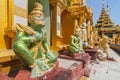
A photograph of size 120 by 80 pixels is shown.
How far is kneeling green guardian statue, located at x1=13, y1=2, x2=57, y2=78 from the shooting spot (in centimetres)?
217

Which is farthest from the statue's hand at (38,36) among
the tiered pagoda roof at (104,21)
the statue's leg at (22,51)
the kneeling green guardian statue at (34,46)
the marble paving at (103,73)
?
the tiered pagoda roof at (104,21)

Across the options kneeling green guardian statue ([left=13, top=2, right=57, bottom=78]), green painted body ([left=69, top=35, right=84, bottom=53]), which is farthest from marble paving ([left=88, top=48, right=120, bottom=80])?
kneeling green guardian statue ([left=13, top=2, right=57, bottom=78])

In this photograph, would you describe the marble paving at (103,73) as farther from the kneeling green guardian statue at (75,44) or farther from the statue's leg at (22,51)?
the statue's leg at (22,51)

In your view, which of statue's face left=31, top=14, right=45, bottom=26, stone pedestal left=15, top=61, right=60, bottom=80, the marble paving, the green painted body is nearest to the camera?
stone pedestal left=15, top=61, right=60, bottom=80

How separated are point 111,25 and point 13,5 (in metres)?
34.2

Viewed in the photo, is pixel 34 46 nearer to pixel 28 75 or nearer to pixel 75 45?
pixel 28 75

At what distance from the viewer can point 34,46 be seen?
244 cm

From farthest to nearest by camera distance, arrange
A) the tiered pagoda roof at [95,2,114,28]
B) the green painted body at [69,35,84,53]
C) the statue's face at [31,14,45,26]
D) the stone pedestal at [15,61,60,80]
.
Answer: the tiered pagoda roof at [95,2,114,28] → the green painted body at [69,35,84,53] → the statue's face at [31,14,45,26] → the stone pedestal at [15,61,60,80]

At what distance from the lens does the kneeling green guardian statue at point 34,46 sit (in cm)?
217

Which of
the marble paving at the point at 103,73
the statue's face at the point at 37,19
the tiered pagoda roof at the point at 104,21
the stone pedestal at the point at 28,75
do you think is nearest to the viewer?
the stone pedestal at the point at 28,75

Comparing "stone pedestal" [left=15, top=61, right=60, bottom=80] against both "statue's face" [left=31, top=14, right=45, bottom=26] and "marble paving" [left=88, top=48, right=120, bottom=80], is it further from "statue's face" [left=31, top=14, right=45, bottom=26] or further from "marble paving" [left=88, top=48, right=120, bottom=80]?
"marble paving" [left=88, top=48, right=120, bottom=80]

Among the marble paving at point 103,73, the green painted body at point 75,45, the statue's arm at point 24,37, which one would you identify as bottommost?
the marble paving at point 103,73

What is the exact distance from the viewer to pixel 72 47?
5.52m

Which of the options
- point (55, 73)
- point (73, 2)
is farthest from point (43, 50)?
point (73, 2)
